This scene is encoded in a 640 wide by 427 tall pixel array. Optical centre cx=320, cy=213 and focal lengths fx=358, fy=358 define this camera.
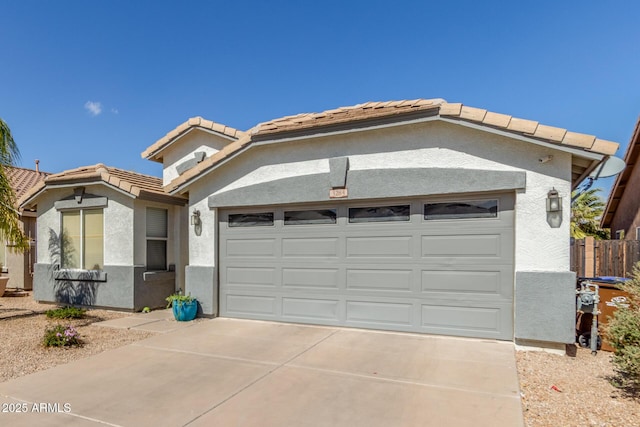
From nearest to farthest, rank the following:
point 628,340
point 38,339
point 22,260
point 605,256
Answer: point 628,340 < point 38,339 < point 605,256 < point 22,260

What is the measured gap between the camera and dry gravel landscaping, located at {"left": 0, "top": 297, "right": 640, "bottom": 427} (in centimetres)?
385

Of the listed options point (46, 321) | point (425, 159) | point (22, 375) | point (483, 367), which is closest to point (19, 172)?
point (46, 321)

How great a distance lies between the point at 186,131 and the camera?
1209 cm

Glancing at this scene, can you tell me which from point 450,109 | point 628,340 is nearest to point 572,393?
point 628,340

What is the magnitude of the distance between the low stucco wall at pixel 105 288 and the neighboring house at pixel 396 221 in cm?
189

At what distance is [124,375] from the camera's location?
5.13 meters

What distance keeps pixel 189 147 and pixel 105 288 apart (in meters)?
5.25

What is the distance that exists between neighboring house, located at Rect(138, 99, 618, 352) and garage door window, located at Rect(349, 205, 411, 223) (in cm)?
2

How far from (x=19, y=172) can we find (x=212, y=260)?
1603 cm

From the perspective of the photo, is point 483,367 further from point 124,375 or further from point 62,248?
point 62,248

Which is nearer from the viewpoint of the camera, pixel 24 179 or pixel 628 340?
pixel 628 340

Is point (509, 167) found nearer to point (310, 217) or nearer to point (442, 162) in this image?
point (442, 162)

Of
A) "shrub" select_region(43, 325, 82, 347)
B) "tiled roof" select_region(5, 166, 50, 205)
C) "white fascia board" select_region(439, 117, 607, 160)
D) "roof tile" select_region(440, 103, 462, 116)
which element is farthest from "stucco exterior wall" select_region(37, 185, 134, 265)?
"white fascia board" select_region(439, 117, 607, 160)

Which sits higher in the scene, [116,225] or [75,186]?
[75,186]
